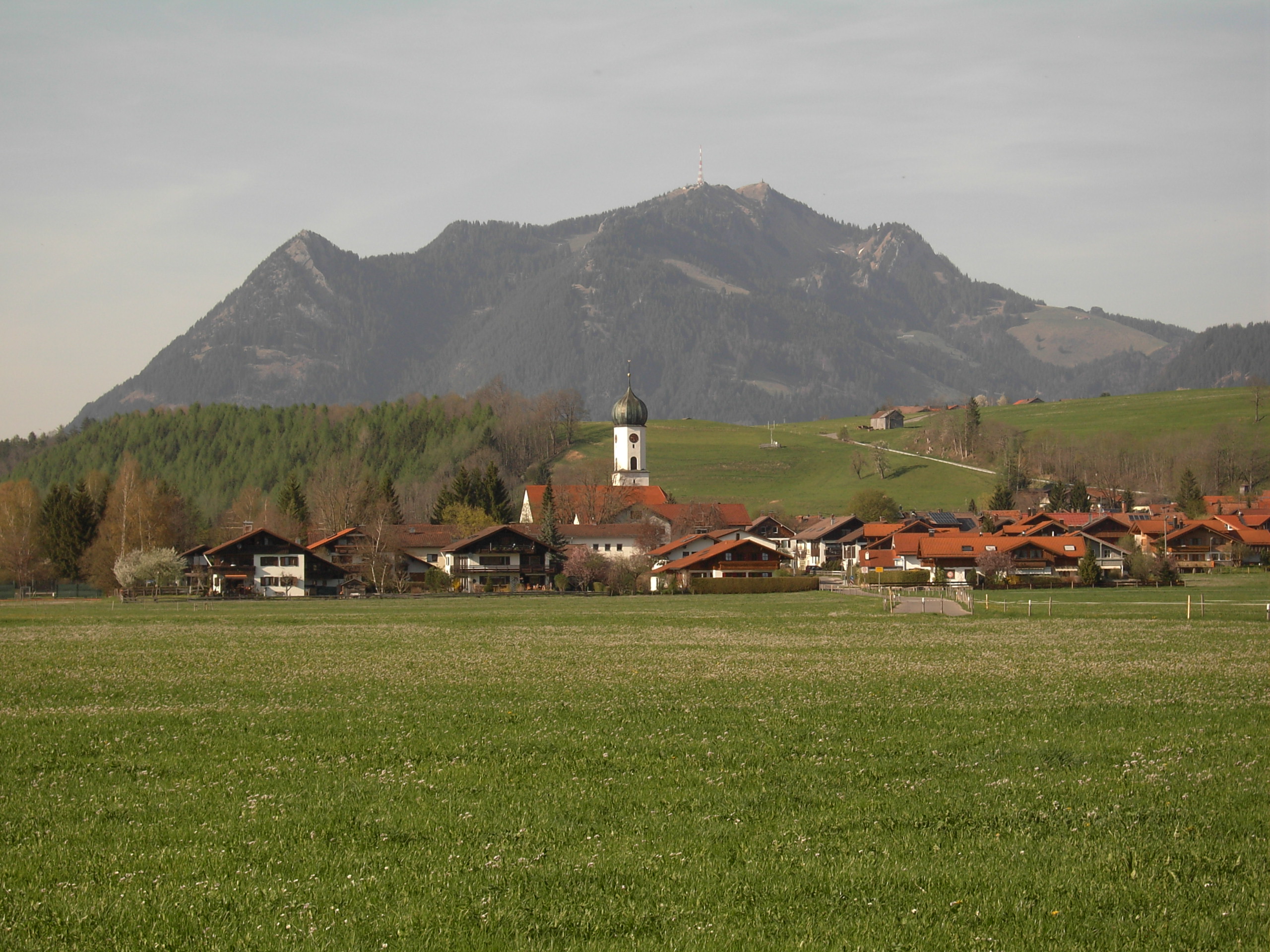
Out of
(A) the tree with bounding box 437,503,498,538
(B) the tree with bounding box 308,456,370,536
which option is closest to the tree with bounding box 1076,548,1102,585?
(A) the tree with bounding box 437,503,498,538

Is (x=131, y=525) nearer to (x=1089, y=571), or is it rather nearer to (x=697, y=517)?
(x=697, y=517)

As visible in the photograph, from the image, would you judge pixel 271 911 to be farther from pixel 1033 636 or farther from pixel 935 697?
pixel 1033 636

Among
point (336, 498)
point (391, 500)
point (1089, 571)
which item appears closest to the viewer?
point (1089, 571)

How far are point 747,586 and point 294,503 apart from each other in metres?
73.3

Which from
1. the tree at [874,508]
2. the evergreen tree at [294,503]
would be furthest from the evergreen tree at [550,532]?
the tree at [874,508]

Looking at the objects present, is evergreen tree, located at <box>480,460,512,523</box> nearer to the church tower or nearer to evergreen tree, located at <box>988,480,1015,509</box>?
the church tower

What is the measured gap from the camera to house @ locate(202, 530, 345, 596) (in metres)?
108

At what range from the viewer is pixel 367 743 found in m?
17.2

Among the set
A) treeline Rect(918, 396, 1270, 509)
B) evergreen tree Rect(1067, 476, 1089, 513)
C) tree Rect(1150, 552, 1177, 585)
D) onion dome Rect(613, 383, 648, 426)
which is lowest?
tree Rect(1150, 552, 1177, 585)

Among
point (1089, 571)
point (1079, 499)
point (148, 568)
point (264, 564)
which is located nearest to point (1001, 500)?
point (1079, 499)

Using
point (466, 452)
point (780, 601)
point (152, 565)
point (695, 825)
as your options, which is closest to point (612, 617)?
point (780, 601)

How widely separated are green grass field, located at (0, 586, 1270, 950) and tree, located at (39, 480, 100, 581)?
334ft

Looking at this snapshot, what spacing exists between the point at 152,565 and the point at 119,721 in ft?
275

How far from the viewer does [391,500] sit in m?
146
